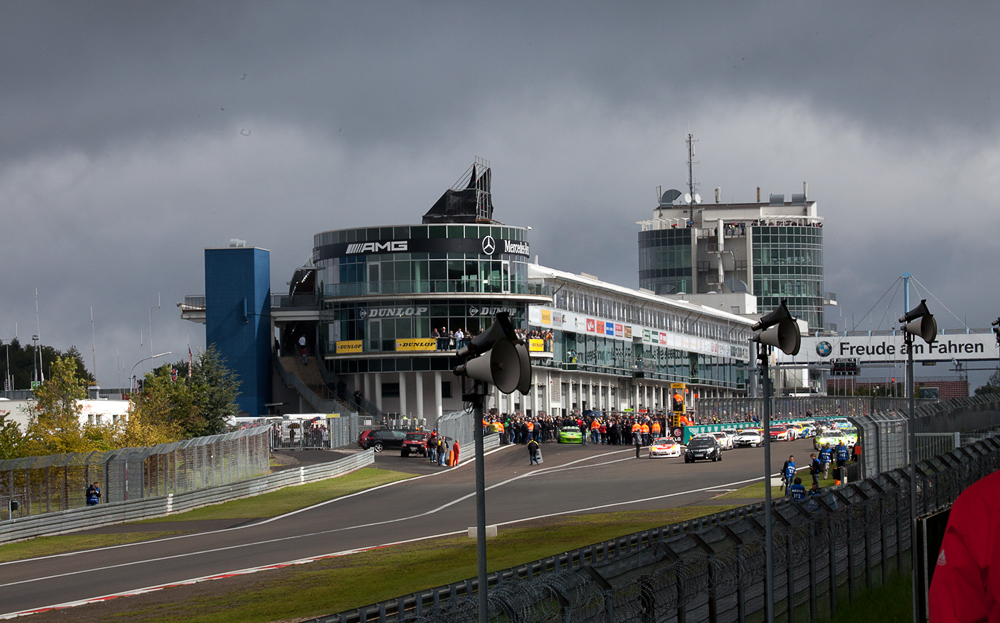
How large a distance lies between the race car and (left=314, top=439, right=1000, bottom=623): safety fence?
1446 inches

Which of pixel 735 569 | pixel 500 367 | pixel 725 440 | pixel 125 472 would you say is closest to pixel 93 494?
pixel 125 472

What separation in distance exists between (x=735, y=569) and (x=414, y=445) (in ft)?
165

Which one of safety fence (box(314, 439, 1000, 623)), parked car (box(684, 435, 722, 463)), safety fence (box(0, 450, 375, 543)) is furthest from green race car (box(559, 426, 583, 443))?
safety fence (box(314, 439, 1000, 623))

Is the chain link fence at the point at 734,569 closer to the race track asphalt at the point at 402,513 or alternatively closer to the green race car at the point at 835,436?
the race track asphalt at the point at 402,513

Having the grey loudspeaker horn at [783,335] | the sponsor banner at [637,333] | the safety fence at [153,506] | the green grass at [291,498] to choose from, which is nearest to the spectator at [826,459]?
the green grass at [291,498]

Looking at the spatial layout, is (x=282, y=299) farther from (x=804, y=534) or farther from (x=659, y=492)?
(x=804, y=534)

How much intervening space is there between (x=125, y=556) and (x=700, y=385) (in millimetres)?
96188

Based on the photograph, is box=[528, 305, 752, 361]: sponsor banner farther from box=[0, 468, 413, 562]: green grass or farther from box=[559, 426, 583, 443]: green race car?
box=[0, 468, 413, 562]: green grass

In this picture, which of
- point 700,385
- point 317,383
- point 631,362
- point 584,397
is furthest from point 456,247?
point 700,385

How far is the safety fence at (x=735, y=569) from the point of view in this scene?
916 centimetres

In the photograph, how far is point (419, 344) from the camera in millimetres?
79812

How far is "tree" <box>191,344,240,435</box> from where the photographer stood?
6400 centimetres

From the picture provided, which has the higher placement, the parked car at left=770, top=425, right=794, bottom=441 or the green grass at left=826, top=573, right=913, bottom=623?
the green grass at left=826, top=573, right=913, bottom=623

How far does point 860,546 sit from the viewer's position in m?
15.7
